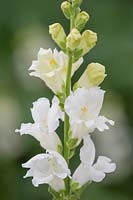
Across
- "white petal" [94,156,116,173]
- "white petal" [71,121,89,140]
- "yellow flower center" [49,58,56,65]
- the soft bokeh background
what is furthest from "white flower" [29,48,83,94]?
the soft bokeh background

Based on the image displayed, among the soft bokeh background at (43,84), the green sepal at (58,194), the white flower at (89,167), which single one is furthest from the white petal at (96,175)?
the soft bokeh background at (43,84)

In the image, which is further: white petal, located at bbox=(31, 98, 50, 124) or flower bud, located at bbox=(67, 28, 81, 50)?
white petal, located at bbox=(31, 98, 50, 124)

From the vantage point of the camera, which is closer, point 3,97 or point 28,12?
point 3,97

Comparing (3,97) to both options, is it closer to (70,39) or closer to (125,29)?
(125,29)

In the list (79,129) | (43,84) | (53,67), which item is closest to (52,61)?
(53,67)

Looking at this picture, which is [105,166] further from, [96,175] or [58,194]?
[58,194]

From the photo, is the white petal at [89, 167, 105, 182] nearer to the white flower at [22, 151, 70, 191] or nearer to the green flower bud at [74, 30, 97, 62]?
the white flower at [22, 151, 70, 191]

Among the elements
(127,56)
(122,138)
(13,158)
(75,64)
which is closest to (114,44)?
(127,56)
